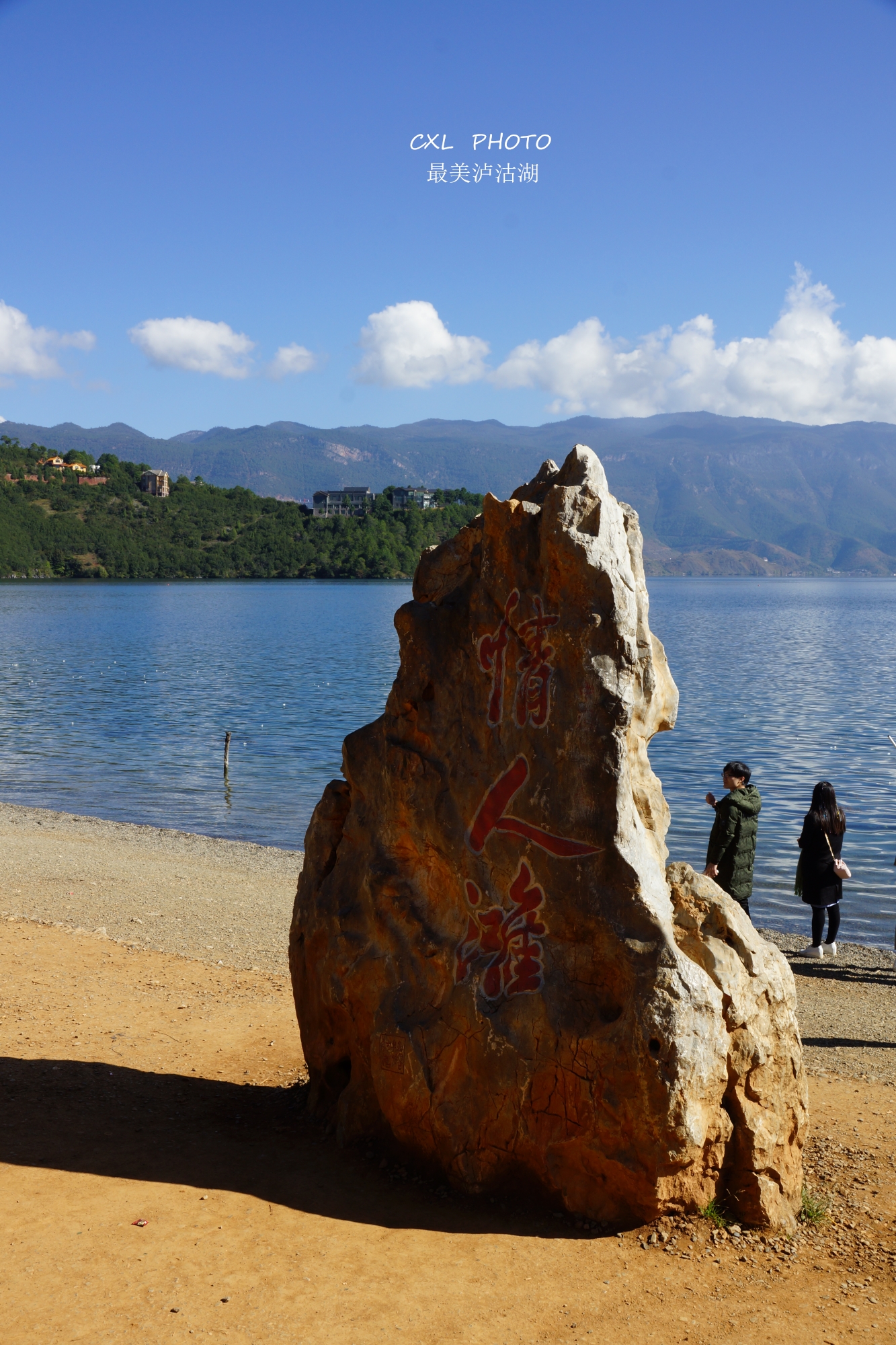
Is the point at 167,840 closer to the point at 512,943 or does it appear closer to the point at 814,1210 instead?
the point at 512,943

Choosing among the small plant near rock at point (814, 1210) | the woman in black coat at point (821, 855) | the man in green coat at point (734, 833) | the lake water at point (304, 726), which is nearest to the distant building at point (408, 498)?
the lake water at point (304, 726)

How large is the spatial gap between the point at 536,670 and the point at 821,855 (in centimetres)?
704

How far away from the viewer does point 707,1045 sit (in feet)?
17.8

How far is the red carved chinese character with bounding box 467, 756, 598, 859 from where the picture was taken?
19.4 ft

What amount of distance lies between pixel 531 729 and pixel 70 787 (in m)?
20.8

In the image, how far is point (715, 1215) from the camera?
563 cm

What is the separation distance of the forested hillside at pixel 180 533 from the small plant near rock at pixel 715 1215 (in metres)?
139

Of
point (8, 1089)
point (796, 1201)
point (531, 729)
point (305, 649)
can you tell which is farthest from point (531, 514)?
point (305, 649)

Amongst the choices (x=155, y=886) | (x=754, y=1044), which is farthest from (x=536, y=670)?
(x=155, y=886)

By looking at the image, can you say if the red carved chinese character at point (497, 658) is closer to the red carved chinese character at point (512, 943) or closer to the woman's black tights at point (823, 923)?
the red carved chinese character at point (512, 943)

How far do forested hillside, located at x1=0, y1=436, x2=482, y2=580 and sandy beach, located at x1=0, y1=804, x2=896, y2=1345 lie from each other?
446ft

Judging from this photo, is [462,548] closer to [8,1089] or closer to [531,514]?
[531,514]

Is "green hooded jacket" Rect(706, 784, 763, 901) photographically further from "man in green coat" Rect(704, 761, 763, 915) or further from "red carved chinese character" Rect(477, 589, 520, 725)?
"red carved chinese character" Rect(477, 589, 520, 725)

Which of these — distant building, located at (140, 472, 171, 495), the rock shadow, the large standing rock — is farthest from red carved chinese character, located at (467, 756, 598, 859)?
distant building, located at (140, 472, 171, 495)
